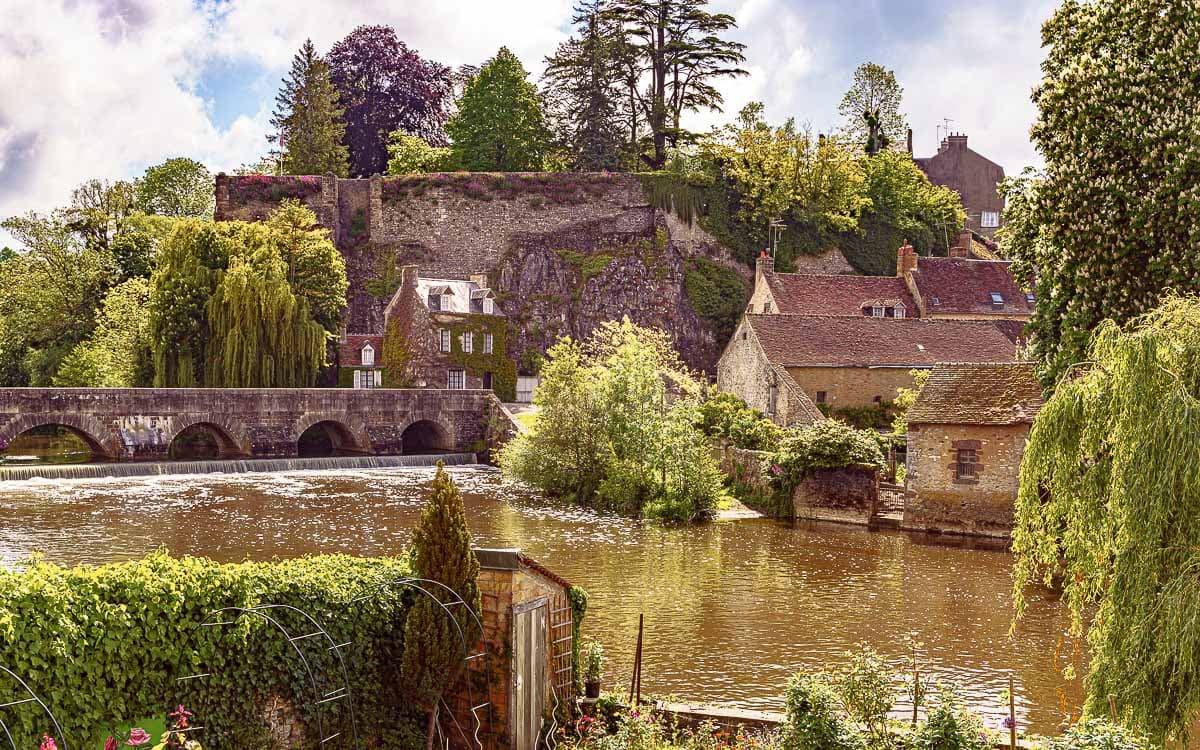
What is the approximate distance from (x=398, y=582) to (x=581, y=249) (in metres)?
Result: 45.7

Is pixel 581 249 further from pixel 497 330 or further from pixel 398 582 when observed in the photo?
pixel 398 582

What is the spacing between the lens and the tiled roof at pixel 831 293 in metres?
42.5

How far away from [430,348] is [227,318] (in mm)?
8412

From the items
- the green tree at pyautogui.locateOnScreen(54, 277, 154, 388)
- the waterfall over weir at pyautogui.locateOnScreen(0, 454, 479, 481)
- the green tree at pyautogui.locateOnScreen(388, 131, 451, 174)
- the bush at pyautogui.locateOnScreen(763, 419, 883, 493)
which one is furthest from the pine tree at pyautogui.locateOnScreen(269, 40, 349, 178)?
the bush at pyautogui.locateOnScreen(763, 419, 883, 493)

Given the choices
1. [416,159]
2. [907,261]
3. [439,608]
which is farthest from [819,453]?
[416,159]

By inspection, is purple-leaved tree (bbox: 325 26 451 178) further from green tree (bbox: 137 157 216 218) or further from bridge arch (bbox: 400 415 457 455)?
bridge arch (bbox: 400 415 457 455)

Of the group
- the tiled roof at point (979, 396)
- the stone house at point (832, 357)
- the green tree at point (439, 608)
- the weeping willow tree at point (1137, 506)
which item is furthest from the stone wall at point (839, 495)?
the green tree at point (439, 608)

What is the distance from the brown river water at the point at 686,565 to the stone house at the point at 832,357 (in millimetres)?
7647

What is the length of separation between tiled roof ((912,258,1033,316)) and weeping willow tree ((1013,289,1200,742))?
37180mm

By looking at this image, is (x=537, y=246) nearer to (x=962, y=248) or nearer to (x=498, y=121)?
(x=498, y=121)

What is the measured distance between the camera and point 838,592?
19.4m

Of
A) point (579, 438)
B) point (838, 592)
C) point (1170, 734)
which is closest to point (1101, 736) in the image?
point (1170, 734)

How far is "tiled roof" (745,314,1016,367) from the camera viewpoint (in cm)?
3428

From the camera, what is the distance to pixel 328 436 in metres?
41.9
